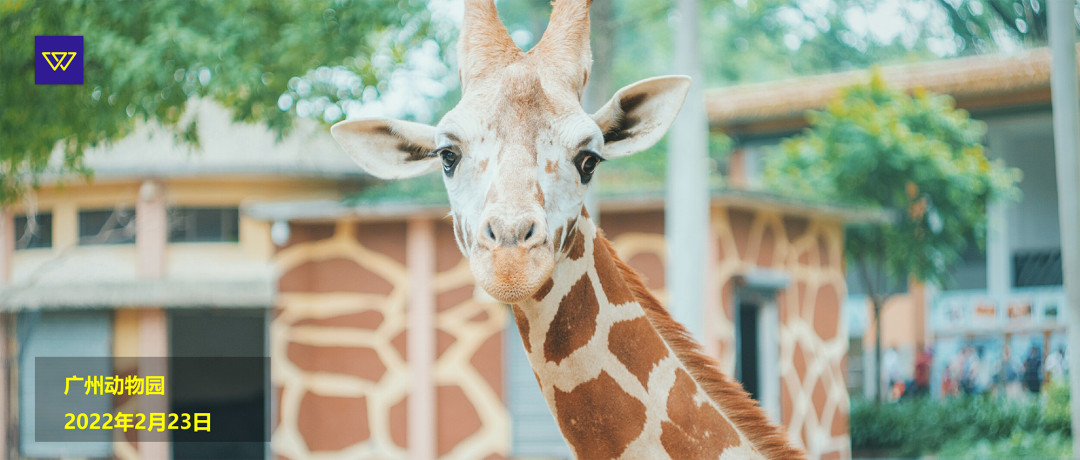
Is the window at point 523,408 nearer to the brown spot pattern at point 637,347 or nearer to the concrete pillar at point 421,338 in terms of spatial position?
the concrete pillar at point 421,338

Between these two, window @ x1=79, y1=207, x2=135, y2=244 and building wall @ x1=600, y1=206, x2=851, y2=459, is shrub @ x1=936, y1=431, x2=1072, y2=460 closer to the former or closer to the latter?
building wall @ x1=600, y1=206, x2=851, y2=459

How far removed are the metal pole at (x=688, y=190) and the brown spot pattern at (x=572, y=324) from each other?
158 inches

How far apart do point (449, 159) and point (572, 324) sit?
46 cm

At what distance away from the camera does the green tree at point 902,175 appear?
13.2m

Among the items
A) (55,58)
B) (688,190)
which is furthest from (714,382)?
(55,58)

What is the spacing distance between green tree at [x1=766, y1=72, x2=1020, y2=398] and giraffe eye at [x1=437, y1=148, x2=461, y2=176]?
12.3m

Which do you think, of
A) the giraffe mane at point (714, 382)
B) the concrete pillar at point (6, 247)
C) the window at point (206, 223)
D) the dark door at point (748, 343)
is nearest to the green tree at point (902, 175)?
the dark door at point (748, 343)

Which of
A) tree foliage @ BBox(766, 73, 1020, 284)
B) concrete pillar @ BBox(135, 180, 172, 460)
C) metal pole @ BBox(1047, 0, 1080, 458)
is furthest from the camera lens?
tree foliage @ BBox(766, 73, 1020, 284)

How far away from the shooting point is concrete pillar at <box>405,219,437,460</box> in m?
9.77

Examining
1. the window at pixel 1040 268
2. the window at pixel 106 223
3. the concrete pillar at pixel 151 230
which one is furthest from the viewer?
the window at pixel 1040 268

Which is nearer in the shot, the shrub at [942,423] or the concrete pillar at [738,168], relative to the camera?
the shrub at [942,423]

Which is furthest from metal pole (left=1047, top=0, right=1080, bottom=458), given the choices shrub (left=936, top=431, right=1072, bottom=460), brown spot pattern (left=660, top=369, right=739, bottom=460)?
brown spot pattern (left=660, top=369, right=739, bottom=460)

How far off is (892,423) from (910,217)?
3.08 meters

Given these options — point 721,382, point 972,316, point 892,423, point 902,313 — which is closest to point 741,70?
point 902,313
